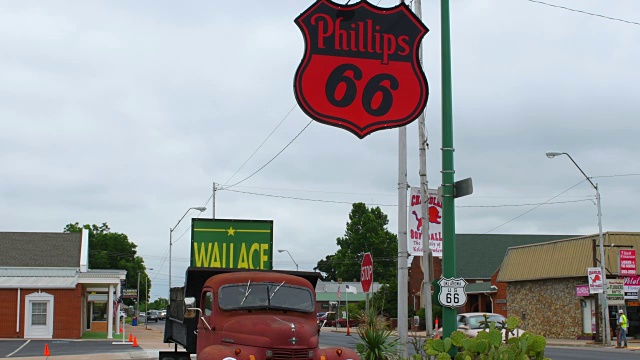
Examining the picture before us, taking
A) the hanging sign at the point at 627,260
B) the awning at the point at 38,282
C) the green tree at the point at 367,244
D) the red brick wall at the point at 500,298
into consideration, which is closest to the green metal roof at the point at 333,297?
the green tree at the point at 367,244

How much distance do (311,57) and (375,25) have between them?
3.41 feet

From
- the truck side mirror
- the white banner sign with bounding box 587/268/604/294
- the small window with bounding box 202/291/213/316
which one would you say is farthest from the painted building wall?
the truck side mirror

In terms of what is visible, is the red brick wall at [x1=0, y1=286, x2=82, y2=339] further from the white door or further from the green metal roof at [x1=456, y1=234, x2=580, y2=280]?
the green metal roof at [x1=456, y1=234, x2=580, y2=280]

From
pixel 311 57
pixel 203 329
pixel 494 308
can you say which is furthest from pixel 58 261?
pixel 311 57

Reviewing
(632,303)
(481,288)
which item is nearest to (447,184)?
(632,303)

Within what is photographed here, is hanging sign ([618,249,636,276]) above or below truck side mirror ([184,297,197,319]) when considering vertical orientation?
above

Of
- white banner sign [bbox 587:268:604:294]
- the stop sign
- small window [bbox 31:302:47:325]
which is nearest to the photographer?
the stop sign

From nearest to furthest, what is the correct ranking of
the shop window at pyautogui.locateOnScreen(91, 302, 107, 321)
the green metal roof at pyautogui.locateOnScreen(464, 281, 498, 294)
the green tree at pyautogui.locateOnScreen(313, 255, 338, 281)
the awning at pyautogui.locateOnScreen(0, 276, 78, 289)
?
the awning at pyautogui.locateOnScreen(0, 276, 78, 289) → the green metal roof at pyautogui.locateOnScreen(464, 281, 498, 294) → the shop window at pyautogui.locateOnScreen(91, 302, 107, 321) → the green tree at pyautogui.locateOnScreen(313, 255, 338, 281)

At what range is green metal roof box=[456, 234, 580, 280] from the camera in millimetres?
68625

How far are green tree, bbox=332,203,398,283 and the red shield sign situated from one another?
292 feet

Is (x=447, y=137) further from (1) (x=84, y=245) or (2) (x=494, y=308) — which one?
(2) (x=494, y=308)

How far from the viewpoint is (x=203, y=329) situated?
13.4 m

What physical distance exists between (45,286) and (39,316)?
5.91 ft

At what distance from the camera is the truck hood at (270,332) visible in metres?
11.7
